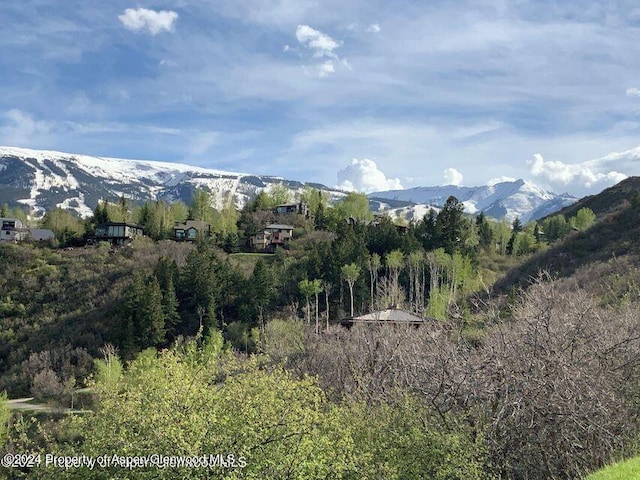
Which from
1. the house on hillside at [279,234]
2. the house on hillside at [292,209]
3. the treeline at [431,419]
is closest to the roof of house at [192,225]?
the house on hillside at [279,234]

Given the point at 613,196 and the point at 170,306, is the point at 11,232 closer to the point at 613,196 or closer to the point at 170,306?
the point at 170,306

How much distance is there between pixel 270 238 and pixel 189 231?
1256cm

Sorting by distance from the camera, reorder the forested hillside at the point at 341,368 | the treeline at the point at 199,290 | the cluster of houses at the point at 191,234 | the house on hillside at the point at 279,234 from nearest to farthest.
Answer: the forested hillside at the point at 341,368 → the treeline at the point at 199,290 → the cluster of houses at the point at 191,234 → the house on hillside at the point at 279,234

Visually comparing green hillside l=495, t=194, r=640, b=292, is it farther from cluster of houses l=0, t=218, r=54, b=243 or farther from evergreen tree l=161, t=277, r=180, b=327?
cluster of houses l=0, t=218, r=54, b=243

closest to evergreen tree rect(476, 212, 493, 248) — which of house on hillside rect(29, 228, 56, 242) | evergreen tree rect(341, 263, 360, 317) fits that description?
evergreen tree rect(341, 263, 360, 317)

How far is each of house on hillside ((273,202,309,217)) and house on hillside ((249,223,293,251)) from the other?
14768mm

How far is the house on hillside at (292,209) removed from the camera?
95062 mm

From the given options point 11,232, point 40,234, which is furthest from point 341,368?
point 11,232

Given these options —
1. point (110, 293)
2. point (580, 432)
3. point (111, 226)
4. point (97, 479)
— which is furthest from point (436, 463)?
point (111, 226)

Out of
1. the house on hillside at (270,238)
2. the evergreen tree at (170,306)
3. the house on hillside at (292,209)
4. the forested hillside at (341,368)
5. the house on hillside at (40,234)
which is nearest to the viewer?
the forested hillside at (341,368)

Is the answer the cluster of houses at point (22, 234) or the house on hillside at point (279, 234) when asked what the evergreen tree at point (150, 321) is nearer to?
the house on hillside at point (279, 234)

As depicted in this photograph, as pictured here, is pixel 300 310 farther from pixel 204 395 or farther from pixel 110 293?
pixel 204 395

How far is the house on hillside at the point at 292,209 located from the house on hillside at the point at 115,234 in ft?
87.6

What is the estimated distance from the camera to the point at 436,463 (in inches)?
473
